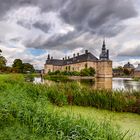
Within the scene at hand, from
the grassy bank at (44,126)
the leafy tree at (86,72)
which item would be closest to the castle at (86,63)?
the leafy tree at (86,72)

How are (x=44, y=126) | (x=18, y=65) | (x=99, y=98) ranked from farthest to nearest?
1. (x=18, y=65)
2. (x=99, y=98)
3. (x=44, y=126)

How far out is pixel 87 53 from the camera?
100m

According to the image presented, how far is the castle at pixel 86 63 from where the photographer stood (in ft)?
300

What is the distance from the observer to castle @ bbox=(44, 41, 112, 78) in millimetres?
91562

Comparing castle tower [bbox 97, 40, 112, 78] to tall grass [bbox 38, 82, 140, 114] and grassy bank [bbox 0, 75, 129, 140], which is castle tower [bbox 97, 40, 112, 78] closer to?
tall grass [bbox 38, 82, 140, 114]

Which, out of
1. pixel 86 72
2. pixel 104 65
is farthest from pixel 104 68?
pixel 86 72

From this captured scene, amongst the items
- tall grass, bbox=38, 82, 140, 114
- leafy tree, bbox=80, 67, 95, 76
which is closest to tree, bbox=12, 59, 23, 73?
leafy tree, bbox=80, 67, 95, 76

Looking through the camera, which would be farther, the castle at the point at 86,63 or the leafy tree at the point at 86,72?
the castle at the point at 86,63

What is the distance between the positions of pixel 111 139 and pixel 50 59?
119011mm

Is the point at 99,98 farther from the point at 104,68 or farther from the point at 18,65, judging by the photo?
the point at 104,68

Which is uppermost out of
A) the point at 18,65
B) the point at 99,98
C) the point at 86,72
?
the point at 18,65

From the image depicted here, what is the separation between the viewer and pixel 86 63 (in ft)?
322

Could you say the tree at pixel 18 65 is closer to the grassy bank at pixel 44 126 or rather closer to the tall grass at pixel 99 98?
the tall grass at pixel 99 98

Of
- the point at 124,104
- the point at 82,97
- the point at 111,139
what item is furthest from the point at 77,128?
the point at 82,97
